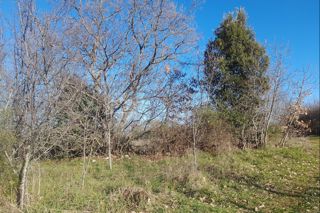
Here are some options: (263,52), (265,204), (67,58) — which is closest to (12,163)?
(67,58)

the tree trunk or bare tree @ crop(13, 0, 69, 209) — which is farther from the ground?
bare tree @ crop(13, 0, 69, 209)

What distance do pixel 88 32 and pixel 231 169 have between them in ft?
23.9

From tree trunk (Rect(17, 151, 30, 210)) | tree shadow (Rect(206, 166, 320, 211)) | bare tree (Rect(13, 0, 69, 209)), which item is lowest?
tree shadow (Rect(206, 166, 320, 211))

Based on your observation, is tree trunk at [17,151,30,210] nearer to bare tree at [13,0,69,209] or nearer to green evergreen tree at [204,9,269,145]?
bare tree at [13,0,69,209]

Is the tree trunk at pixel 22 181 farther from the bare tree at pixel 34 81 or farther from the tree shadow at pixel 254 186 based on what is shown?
the tree shadow at pixel 254 186

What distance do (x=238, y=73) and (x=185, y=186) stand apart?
9193mm

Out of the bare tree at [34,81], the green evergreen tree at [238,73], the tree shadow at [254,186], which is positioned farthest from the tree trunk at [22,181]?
the green evergreen tree at [238,73]

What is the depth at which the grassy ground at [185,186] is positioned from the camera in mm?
6816

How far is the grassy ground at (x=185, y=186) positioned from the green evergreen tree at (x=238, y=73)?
229 cm

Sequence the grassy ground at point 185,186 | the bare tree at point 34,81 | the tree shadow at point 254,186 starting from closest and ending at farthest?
1. the bare tree at point 34,81
2. the grassy ground at point 185,186
3. the tree shadow at point 254,186

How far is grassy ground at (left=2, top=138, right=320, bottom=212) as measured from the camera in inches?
268

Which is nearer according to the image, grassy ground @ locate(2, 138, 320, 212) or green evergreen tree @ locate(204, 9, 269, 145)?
grassy ground @ locate(2, 138, 320, 212)

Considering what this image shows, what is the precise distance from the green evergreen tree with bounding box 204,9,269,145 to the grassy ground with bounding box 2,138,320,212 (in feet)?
7.50

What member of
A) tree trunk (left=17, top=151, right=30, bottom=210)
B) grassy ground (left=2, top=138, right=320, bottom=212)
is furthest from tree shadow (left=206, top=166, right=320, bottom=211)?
tree trunk (left=17, top=151, right=30, bottom=210)
